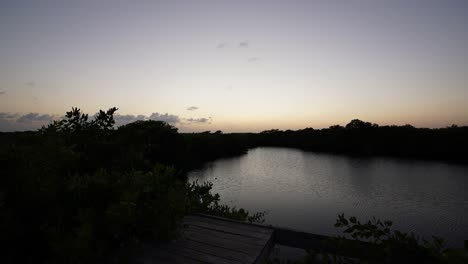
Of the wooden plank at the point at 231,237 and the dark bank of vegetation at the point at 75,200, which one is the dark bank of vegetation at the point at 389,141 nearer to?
the wooden plank at the point at 231,237

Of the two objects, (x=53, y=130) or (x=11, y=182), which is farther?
(x=53, y=130)

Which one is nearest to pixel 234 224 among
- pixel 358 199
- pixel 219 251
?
pixel 219 251

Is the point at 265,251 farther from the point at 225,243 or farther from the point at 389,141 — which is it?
the point at 389,141

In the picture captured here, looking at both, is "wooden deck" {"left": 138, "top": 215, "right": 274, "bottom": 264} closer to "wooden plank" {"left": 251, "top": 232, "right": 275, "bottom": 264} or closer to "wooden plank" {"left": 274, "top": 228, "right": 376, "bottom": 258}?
"wooden plank" {"left": 251, "top": 232, "right": 275, "bottom": 264}

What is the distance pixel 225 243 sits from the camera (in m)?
3.61

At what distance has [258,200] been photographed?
20.4m

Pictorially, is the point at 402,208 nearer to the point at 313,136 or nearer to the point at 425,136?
the point at 425,136

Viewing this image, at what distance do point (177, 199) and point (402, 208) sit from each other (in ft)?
68.1

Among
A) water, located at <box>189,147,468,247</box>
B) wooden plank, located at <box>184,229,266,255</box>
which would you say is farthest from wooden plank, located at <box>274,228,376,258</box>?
water, located at <box>189,147,468,247</box>

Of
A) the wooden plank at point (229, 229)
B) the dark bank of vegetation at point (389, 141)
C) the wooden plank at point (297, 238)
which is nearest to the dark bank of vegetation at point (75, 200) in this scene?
the wooden plank at point (229, 229)

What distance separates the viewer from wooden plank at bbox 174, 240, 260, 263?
10.5ft

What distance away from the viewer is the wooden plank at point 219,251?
3199mm

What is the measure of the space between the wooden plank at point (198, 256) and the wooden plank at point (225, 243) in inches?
12.0

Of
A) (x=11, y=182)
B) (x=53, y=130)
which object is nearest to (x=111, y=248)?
(x=11, y=182)
